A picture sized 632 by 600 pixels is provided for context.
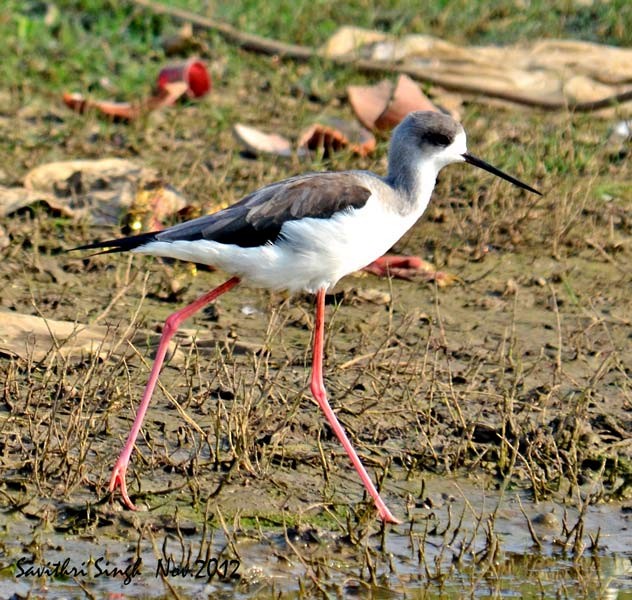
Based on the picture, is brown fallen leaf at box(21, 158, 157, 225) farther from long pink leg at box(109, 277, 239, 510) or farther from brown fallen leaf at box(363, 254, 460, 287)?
long pink leg at box(109, 277, 239, 510)

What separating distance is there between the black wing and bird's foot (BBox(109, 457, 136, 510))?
637 mm

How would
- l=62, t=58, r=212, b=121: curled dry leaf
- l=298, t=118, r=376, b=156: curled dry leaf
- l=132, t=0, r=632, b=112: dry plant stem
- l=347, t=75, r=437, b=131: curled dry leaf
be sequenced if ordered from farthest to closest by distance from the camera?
l=132, t=0, r=632, b=112: dry plant stem
l=62, t=58, r=212, b=121: curled dry leaf
l=347, t=75, r=437, b=131: curled dry leaf
l=298, t=118, r=376, b=156: curled dry leaf

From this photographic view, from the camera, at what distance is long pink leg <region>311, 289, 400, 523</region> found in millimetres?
3824

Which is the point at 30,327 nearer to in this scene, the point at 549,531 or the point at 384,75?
the point at 549,531

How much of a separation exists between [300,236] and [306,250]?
45 millimetres

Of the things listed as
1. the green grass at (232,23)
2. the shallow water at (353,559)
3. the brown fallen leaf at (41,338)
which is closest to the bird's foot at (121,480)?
the shallow water at (353,559)

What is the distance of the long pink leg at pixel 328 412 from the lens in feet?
12.5

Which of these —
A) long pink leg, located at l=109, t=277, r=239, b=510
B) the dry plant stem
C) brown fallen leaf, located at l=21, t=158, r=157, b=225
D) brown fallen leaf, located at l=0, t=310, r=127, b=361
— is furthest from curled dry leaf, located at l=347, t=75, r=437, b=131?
long pink leg, located at l=109, t=277, r=239, b=510

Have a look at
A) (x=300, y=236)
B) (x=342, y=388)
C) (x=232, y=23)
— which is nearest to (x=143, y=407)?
(x=300, y=236)

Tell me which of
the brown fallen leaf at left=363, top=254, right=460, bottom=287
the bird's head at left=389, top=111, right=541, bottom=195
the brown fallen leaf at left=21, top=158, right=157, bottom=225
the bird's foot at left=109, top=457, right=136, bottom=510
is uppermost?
the bird's head at left=389, top=111, right=541, bottom=195

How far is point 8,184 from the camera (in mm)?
5914

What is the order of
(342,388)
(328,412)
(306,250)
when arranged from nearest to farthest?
(306,250) → (328,412) → (342,388)

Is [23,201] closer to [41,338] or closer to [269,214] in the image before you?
[41,338]

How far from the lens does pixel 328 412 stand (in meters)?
4.10
